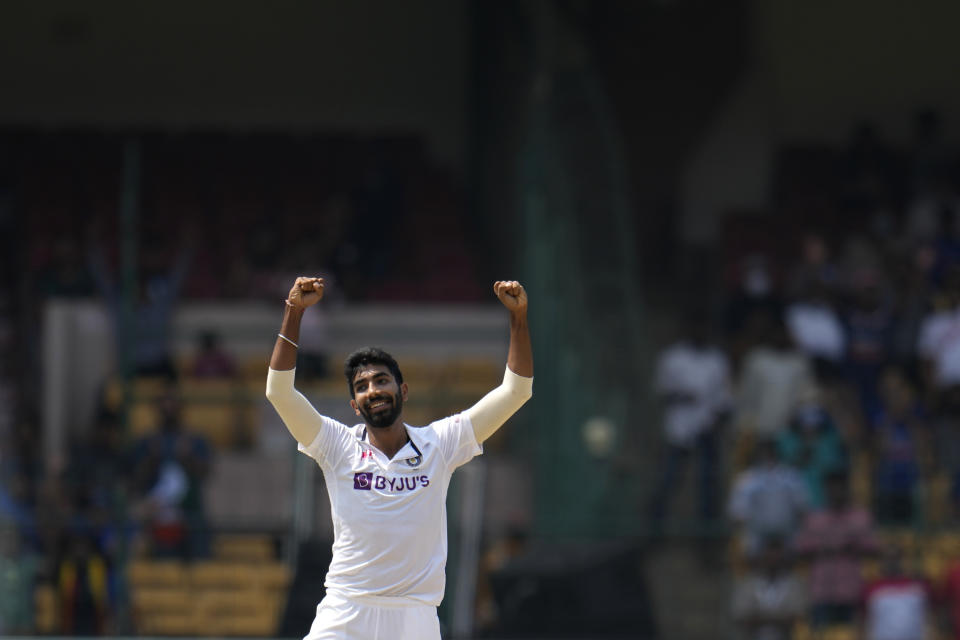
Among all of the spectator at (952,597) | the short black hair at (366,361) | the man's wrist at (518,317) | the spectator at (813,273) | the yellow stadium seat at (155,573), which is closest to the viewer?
the short black hair at (366,361)

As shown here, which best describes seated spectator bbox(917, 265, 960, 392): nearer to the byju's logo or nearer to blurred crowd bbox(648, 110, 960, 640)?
blurred crowd bbox(648, 110, 960, 640)

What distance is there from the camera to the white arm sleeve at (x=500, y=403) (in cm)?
582

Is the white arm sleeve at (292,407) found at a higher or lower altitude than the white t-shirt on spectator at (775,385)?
lower

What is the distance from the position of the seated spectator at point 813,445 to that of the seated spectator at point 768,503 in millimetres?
294

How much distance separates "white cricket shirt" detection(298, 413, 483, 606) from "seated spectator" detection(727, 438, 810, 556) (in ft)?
20.1

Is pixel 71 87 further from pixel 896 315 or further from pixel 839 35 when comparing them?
pixel 896 315

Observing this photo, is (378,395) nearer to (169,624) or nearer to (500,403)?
(500,403)

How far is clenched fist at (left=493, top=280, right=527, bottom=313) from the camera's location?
222 inches

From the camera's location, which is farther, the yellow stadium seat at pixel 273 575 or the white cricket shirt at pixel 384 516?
the yellow stadium seat at pixel 273 575

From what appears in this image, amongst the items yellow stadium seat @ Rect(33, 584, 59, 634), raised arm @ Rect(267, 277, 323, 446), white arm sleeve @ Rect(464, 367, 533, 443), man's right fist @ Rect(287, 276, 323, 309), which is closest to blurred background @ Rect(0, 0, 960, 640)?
yellow stadium seat @ Rect(33, 584, 59, 634)

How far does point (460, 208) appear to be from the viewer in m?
17.6

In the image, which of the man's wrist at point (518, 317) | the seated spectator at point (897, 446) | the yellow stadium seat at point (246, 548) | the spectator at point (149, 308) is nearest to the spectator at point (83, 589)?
the yellow stadium seat at point (246, 548)

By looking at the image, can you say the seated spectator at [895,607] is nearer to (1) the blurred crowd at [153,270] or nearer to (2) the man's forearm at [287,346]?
(1) the blurred crowd at [153,270]

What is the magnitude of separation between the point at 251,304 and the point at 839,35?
748 centimetres
